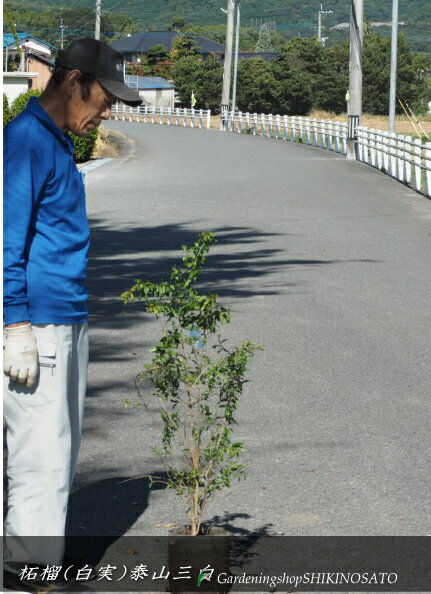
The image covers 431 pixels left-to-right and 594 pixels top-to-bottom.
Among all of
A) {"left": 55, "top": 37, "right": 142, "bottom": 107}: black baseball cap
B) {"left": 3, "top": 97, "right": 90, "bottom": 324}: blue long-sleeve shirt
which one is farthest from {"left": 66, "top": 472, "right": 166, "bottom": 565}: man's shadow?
{"left": 55, "top": 37, "right": 142, "bottom": 107}: black baseball cap

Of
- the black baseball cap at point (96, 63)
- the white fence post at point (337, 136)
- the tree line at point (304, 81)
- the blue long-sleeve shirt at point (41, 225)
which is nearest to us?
the blue long-sleeve shirt at point (41, 225)

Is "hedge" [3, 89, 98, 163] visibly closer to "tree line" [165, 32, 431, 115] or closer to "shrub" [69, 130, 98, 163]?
"shrub" [69, 130, 98, 163]

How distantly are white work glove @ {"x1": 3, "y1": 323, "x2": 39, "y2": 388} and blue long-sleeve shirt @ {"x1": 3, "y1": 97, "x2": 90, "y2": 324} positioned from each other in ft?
0.14

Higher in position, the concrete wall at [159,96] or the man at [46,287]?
the man at [46,287]

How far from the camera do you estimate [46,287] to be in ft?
13.4

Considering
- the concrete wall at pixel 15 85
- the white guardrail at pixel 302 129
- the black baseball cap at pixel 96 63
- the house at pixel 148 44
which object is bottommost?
the white guardrail at pixel 302 129

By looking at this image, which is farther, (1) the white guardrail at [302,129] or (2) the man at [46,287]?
(1) the white guardrail at [302,129]

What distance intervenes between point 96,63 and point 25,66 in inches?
2946

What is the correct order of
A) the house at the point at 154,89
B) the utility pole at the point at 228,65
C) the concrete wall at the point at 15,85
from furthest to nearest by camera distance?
the house at the point at 154,89
the utility pole at the point at 228,65
the concrete wall at the point at 15,85

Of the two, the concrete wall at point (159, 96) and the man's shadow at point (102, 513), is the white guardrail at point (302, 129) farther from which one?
the concrete wall at point (159, 96)

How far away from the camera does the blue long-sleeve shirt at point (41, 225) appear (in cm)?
392

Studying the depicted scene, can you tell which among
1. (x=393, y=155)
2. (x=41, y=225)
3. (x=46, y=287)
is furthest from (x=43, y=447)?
(x=393, y=155)

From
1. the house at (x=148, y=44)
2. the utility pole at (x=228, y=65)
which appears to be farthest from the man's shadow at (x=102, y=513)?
the house at (x=148, y=44)

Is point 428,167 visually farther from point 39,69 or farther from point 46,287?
point 39,69
